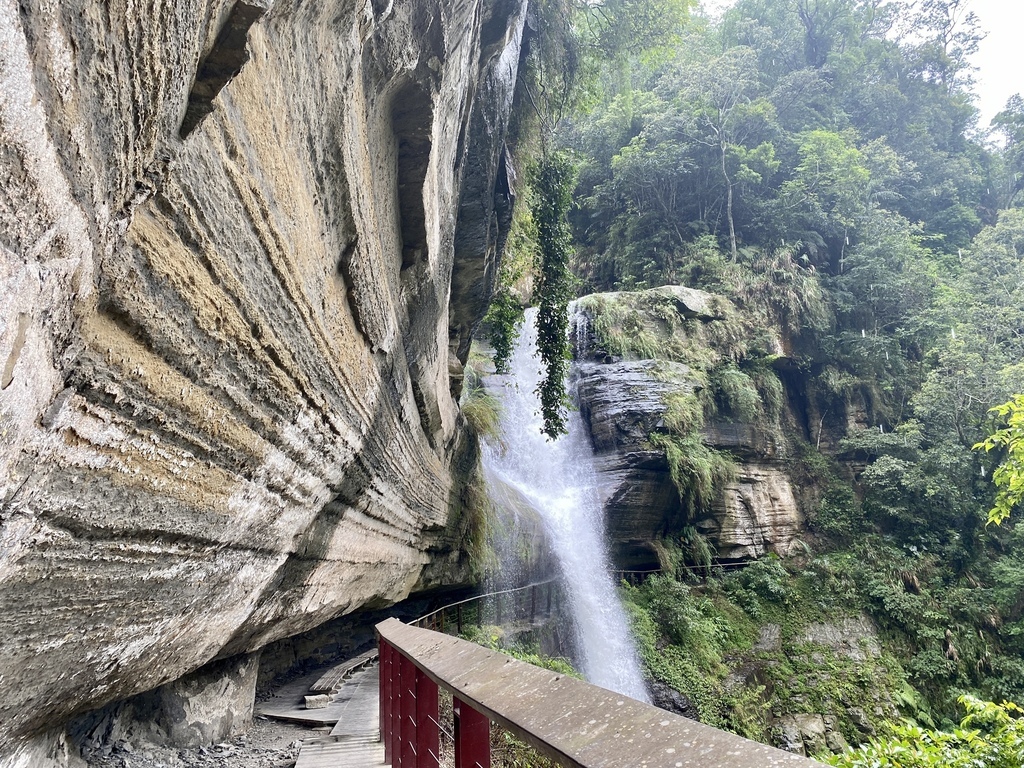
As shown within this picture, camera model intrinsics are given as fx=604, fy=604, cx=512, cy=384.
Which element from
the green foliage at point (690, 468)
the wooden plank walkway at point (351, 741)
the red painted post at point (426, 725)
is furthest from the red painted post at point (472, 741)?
the green foliage at point (690, 468)

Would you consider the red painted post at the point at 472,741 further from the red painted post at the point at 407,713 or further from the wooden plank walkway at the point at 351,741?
the wooden plank walkway at the point at 351,741

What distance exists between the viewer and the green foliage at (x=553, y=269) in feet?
33.4

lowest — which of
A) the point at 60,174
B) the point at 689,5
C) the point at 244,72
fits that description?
the point at 60,174

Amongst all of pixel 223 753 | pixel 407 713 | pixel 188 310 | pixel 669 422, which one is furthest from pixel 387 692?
pixel 669 422

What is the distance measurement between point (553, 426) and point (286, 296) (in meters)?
8.52

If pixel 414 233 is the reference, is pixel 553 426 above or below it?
below

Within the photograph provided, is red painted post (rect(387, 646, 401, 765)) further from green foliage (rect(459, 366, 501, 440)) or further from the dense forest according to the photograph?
green foliage (rect(459, 366, 501, 440))

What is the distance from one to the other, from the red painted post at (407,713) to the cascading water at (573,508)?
901 centimetres

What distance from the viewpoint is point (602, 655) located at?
41.0 feet

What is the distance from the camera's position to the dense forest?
36.2ft

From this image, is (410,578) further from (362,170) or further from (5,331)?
(5,331)

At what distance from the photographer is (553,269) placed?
1042cm

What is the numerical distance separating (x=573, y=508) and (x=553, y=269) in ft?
21.1

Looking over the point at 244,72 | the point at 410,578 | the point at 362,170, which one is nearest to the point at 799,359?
the point at 410,578
